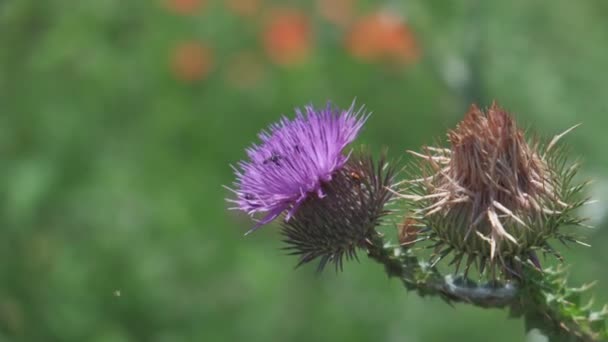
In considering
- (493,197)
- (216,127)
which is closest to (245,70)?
(216,127)

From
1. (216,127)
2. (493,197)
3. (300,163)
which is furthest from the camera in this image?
(216,127)

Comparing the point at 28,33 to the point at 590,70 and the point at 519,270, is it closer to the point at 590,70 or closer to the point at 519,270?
the point at 519,270

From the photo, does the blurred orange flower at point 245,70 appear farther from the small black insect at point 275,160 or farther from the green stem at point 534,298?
the green stem at point 534,298

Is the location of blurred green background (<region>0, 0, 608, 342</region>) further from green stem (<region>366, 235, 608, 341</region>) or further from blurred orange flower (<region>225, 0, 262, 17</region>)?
green stem (<region>366, 235, 608, 341</region>)

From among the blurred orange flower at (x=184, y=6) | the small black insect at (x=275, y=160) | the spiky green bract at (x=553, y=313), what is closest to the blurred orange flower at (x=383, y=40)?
the blurred orange flower at (x=184, y=6)

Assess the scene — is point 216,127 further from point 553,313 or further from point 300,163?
point 553,313

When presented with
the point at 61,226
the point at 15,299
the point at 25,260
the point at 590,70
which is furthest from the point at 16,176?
the point at 590,70
